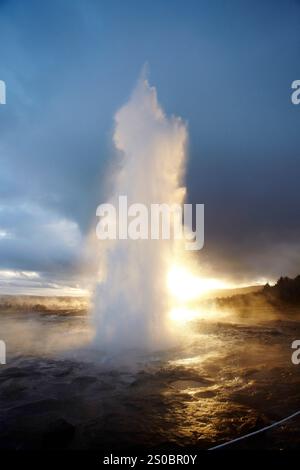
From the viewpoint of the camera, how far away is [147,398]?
30.9 ft

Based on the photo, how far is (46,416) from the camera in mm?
8148

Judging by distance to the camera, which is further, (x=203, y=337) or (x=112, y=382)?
(x=203, y=337)

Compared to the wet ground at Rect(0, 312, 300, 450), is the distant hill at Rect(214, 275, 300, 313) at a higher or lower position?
lower

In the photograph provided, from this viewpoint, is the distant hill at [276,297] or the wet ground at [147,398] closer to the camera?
the wet ground at [147,398]

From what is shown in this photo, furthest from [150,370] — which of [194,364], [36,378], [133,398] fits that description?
[36,378]

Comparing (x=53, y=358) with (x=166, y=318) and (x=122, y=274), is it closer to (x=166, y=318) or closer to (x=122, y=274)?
(x=122, y=274)

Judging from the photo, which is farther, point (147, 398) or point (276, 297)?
point (276, 297)

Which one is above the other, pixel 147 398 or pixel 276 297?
pixel 147 398

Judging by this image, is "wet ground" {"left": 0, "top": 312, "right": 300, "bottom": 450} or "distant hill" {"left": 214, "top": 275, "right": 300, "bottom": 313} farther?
"distant hill" {"left": 214, "top": 275, "right": 300, "bottom": 313}

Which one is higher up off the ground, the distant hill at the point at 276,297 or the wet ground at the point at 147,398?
the wet ground at the point at 147,398

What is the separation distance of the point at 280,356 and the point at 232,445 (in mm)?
9756

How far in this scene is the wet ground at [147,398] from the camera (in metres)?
6.84

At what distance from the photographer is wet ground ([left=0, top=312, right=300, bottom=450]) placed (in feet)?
22.5
